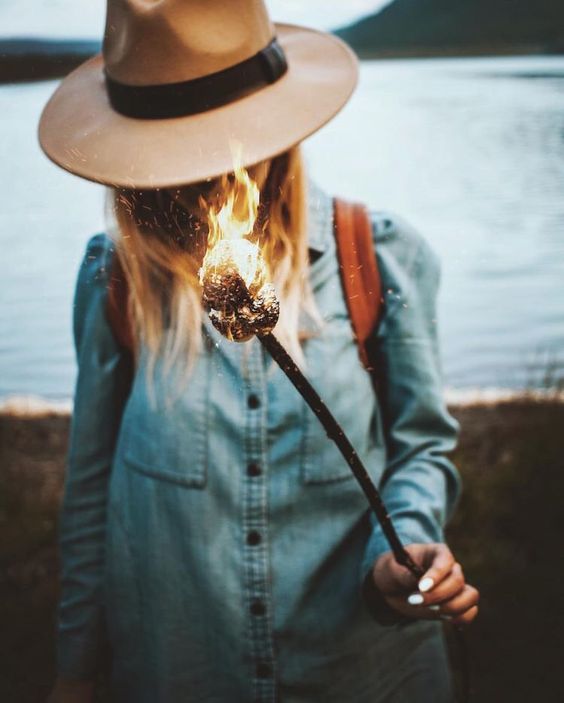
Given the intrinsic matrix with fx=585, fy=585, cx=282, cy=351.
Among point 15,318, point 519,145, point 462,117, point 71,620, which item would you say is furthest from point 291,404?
point 462,117

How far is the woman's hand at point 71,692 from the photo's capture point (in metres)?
1.46

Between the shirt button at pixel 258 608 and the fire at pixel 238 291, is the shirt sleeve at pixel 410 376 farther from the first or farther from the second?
the fire at pixel 238 291

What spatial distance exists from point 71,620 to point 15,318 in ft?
9.20

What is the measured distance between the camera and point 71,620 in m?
1.48

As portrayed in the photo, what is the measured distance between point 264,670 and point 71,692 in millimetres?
537

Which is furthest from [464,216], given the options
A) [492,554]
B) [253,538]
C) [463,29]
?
[253,538]

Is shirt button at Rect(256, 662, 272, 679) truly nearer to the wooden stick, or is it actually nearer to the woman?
the woman

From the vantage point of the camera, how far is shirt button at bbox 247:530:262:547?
1.31 meters

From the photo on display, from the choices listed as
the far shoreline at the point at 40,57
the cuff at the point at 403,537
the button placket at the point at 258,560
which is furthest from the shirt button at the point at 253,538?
the far shoreline at the point at 40,57

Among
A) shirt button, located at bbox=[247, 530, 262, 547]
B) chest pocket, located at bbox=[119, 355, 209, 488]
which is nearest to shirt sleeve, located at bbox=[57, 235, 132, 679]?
chest pocket, located at bbox=[119, 355, 209, 488]

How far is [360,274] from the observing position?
4.47ft

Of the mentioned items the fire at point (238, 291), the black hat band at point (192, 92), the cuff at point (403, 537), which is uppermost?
the black hat band at point (192, 92)

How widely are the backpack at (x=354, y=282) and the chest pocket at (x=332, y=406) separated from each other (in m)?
0.06

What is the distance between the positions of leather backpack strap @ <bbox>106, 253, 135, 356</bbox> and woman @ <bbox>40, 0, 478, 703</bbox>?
0.04ft
